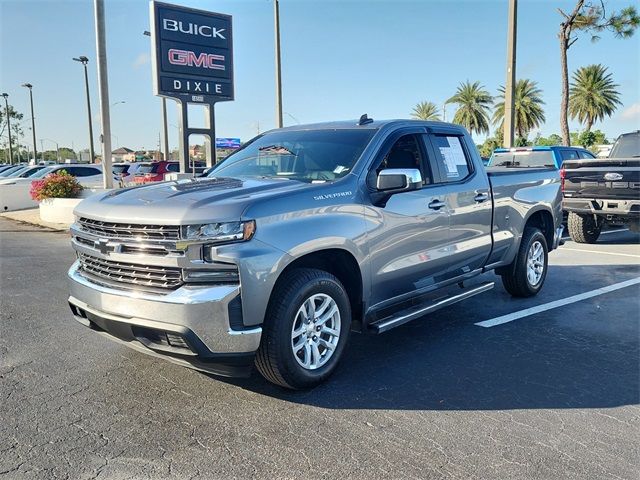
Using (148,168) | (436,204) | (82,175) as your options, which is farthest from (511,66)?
(82,175)

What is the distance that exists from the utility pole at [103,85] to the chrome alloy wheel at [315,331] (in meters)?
13.9

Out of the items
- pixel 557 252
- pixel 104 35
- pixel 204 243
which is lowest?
pixel 557 252

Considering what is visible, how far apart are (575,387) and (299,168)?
2.67m

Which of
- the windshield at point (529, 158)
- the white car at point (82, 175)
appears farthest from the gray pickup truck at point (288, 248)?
the white car at point (82, 175)

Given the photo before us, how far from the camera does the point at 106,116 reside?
1595cm

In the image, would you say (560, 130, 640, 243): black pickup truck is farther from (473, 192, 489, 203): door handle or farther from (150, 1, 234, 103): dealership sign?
(150, 1, 234, 103): dealership sign

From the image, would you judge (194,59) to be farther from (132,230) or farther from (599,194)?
(132,230)

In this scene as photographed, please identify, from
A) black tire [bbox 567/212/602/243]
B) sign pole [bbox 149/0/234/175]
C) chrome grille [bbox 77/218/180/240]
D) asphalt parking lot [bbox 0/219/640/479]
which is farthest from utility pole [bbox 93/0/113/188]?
chrome grille [bbox 77/218/180/240]

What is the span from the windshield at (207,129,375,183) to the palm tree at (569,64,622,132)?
2186 inches

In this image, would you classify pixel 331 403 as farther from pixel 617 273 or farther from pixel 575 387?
pixel 617 273

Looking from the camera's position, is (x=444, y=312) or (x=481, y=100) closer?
(x=444, y=312)

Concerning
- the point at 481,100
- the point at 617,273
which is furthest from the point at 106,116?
the point at 481,100

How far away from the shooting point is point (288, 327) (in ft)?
11.8

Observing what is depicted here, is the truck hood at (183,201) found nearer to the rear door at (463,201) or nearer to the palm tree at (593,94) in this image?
the rear door at (463,201)
